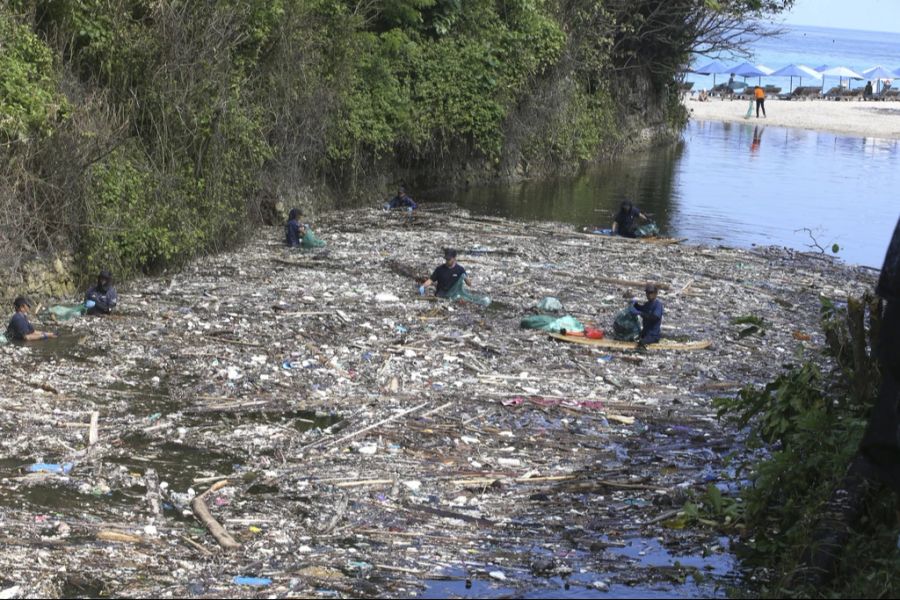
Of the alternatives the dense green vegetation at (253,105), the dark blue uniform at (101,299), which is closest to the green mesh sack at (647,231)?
the dense green vegetation at (253,105)

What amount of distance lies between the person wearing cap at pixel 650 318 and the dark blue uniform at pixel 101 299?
7.28 m

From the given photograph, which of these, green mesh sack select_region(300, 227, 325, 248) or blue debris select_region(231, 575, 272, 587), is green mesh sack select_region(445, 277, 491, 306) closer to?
green mesh sack select_region(300, 227, 325, 248)

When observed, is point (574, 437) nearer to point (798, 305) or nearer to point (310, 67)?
point (798, 305)

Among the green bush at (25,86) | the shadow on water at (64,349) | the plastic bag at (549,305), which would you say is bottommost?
the shadow on water at (64,349)

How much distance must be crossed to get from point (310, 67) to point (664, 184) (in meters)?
15.6

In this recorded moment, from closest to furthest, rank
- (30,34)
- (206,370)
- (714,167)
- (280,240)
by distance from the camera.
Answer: (206,370), (30,34), (280,240), (714,167)

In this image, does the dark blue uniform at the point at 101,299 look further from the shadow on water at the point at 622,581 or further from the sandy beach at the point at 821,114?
the sandy beach at the point at 821,114

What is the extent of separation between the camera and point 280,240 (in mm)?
22734

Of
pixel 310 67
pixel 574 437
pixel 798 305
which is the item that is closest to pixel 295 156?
pixel 310 67

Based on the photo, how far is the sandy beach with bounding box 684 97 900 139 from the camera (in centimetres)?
5741

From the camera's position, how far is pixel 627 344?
15.5m

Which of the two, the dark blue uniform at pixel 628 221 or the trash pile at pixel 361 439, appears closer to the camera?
the trash pile at pixel 361 439

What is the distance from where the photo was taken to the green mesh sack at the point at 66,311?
49.9 feet

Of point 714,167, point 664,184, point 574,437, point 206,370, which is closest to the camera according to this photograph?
point 574,437
